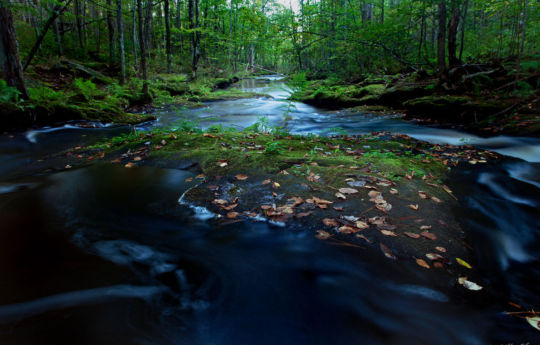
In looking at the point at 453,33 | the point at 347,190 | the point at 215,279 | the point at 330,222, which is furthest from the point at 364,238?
the point at 453,33

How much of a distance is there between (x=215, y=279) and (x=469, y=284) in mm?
2124

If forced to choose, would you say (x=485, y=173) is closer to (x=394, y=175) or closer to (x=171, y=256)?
Result: (x=394, y=175)

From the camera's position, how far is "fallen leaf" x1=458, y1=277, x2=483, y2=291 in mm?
2160

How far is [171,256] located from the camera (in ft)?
8.48

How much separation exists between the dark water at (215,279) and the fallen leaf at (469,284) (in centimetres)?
9

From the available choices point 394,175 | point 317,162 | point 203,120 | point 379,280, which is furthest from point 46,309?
point 203,120

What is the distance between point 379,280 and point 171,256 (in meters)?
1.92

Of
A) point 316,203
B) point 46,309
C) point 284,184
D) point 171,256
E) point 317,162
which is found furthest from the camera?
point 317,162

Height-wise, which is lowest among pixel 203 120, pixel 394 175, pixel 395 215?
pixel 395 215

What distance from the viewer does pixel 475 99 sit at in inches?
333

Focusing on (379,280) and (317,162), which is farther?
(317,162)

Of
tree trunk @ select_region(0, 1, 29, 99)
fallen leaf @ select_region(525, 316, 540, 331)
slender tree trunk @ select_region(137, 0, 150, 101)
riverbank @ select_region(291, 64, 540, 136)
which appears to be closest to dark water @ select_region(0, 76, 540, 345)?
fallen leaf @ select_region(525, 316, 540, 331)

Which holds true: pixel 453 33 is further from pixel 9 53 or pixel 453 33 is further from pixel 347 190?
pixel 9 53

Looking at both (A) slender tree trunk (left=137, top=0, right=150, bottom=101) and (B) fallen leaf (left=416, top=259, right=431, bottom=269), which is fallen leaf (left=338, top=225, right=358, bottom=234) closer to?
(B) fallen leaf (left=416, top=259, right=431, bottom=269)
